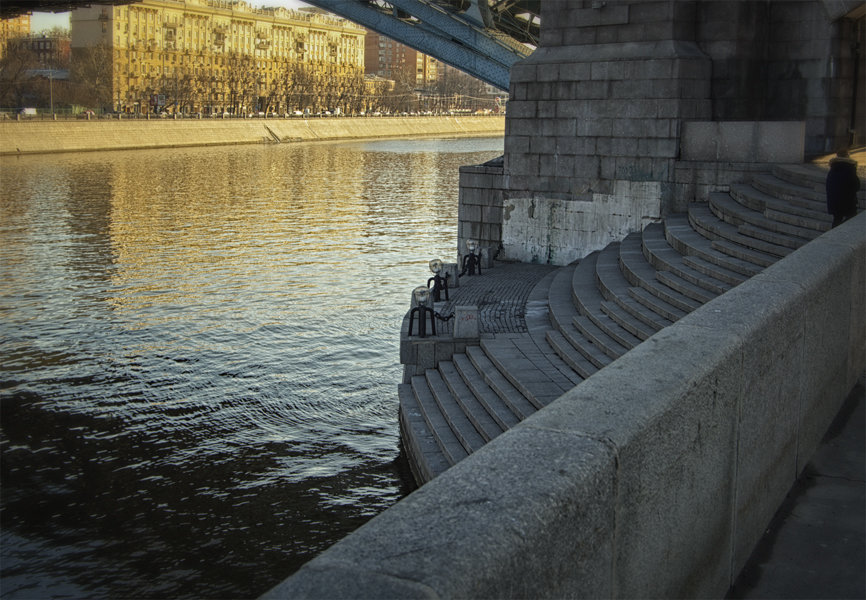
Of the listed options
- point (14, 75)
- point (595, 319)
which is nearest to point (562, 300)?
point (595, 319)

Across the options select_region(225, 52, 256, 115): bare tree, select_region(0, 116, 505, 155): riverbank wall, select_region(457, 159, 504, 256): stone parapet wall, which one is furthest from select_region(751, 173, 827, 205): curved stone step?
select_region(225, 52, 256, 115): bare tree

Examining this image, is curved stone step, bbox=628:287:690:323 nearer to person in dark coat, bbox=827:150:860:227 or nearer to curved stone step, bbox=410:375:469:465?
person in dark coat, bbox=827:150:860:227

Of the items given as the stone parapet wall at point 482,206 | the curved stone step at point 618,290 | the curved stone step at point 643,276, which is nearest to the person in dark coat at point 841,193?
the curved stone step at point 643,276

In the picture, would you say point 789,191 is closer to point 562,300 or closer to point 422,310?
point 562,300

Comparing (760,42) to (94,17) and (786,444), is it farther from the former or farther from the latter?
(94,17)

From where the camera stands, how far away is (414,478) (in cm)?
1012

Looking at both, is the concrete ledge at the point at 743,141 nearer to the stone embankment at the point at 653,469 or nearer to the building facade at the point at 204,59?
the stone embankment at the point at 653,469

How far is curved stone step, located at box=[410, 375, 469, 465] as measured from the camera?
29.8 feet

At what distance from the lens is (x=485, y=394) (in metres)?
9.92

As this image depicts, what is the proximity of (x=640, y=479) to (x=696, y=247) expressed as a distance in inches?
393

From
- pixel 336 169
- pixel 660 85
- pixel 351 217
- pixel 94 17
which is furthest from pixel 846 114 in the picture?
pixel 94 17

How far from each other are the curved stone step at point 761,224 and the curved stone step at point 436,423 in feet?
13.0

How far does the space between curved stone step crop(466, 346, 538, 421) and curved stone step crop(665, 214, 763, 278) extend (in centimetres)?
257

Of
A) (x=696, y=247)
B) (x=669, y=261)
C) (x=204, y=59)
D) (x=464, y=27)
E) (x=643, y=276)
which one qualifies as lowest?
(x=643, y=276)
